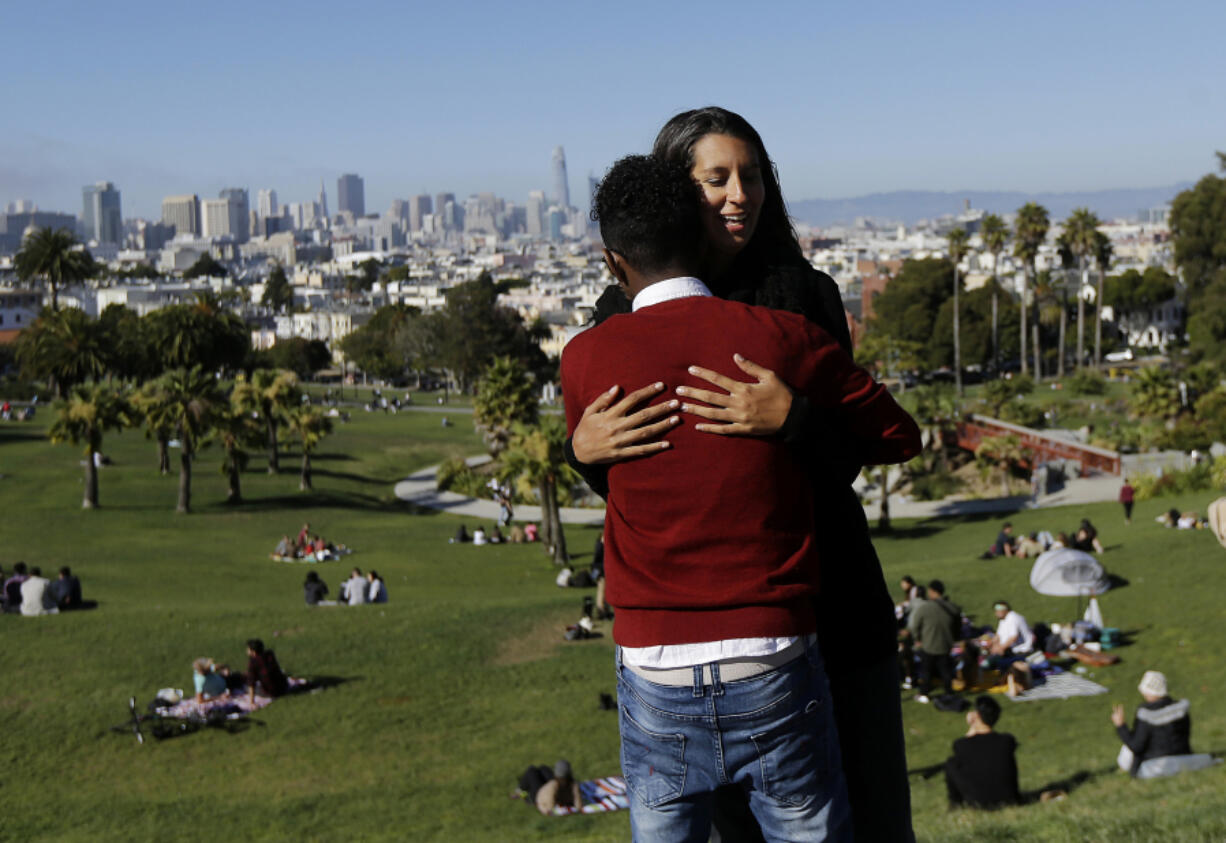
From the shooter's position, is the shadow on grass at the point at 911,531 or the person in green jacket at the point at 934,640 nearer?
the person in green jacket at the point at 934,640

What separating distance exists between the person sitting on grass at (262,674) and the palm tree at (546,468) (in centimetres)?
1695

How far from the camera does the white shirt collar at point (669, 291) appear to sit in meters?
2.97

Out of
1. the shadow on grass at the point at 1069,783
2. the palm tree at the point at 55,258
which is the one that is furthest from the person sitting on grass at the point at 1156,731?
the palm tree at the point at 55,258

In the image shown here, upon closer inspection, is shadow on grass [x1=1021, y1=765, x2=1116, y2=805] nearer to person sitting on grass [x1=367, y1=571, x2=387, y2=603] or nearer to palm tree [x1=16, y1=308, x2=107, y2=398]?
person sitting on grass [x1=367, y1=571, x2=387, y2=603]

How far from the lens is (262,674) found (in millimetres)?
16078

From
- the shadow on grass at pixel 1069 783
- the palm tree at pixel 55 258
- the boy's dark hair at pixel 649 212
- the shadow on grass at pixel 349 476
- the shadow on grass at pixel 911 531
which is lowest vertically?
the shadow on grass at pixel 911 531

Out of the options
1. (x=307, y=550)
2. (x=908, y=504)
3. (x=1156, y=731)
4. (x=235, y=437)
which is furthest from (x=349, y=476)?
(x=1156, y=731)

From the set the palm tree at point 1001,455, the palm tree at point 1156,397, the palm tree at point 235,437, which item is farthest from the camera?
the palm tree at point 1156,397

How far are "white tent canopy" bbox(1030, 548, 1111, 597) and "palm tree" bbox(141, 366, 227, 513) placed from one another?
2834 centimetres

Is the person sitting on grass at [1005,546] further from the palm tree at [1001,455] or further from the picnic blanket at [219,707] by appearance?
the palm tree at [1001,455]

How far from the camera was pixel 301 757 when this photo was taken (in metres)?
14.3

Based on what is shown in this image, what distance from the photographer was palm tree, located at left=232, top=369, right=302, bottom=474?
48000 millimetres

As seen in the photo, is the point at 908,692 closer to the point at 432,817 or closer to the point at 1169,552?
the point at 432,817

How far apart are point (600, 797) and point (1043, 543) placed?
1532 centimetres
